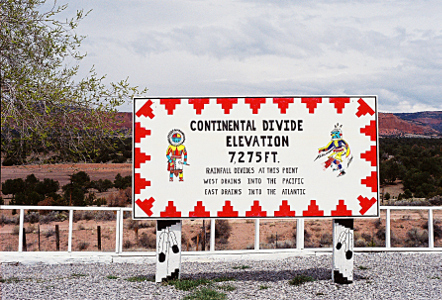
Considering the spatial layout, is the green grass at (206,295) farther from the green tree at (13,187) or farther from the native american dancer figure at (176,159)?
the green tree at (13,187)

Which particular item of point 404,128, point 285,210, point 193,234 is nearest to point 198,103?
point 285,210

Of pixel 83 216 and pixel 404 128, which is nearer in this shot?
pixel 83 216

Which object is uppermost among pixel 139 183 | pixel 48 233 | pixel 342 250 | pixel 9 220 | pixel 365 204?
pixel 139 183

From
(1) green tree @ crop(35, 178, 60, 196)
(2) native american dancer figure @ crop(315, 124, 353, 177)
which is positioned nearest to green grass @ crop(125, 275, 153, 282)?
(2) native american dancer figure @ crop(315, 124, 353, 177)

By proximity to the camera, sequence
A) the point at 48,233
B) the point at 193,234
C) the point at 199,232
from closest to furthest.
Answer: the point at 48,233 → the point at 193,234 → the point at 199,232

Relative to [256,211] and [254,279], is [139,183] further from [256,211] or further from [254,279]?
[254,279]

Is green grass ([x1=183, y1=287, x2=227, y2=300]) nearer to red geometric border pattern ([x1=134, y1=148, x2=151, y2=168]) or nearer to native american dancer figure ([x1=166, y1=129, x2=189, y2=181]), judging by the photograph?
native american dancer figure ([x1=166, y1=129, x2=189, y2=181])

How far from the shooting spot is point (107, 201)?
34719mm

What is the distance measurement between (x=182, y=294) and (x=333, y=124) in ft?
11.9

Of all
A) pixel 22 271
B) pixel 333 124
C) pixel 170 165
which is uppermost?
pixel 333 124

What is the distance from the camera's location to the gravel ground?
304 inches

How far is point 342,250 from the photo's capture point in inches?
325

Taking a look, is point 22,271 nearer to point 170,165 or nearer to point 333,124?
point 170,165

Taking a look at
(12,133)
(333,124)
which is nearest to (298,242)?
(333,124)
